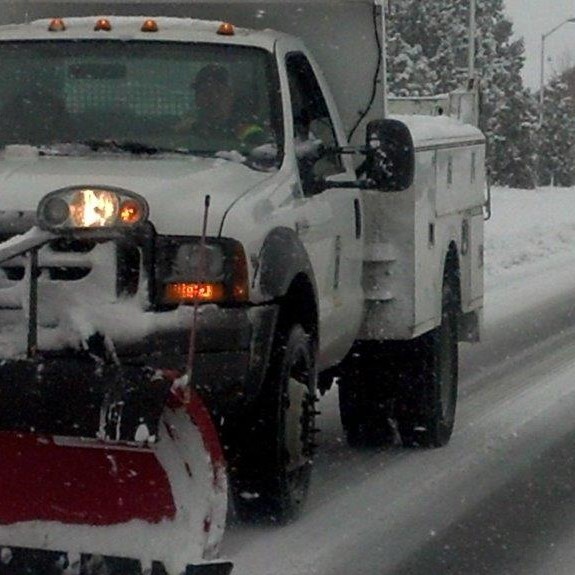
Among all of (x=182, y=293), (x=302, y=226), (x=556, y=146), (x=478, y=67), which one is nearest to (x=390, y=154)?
(x=302, y=226)

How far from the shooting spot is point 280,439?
22.4ft

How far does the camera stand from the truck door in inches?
291

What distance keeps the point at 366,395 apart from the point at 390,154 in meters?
2.13

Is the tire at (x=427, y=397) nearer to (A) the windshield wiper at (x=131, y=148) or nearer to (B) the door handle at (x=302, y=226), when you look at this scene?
(B) the door handle at (x=302, y=226)

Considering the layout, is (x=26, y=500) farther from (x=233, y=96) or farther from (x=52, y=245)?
(x=233, y=96)

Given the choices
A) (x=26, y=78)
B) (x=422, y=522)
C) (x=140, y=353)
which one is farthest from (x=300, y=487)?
(x=26, y=78)

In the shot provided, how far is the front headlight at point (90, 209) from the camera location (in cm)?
584

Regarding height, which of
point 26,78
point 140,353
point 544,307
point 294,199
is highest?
point 26,78

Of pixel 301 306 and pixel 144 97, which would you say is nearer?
pixel 301 306

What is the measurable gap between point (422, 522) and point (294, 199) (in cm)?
141

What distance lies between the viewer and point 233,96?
7.42 meters

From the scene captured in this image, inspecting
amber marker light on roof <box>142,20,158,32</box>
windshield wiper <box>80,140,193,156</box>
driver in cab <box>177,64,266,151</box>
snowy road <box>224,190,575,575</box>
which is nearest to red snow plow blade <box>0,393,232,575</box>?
snowy road <box>224,190,575,575</box>

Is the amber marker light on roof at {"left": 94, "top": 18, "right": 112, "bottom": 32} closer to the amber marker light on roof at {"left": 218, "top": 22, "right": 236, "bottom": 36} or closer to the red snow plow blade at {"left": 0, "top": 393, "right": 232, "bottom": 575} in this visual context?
the amber marker light on roof at {"left": 218, "top": 22, "right": 236, "bottom": 36}

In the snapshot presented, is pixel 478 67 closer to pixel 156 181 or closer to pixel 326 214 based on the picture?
pixel 326 214
